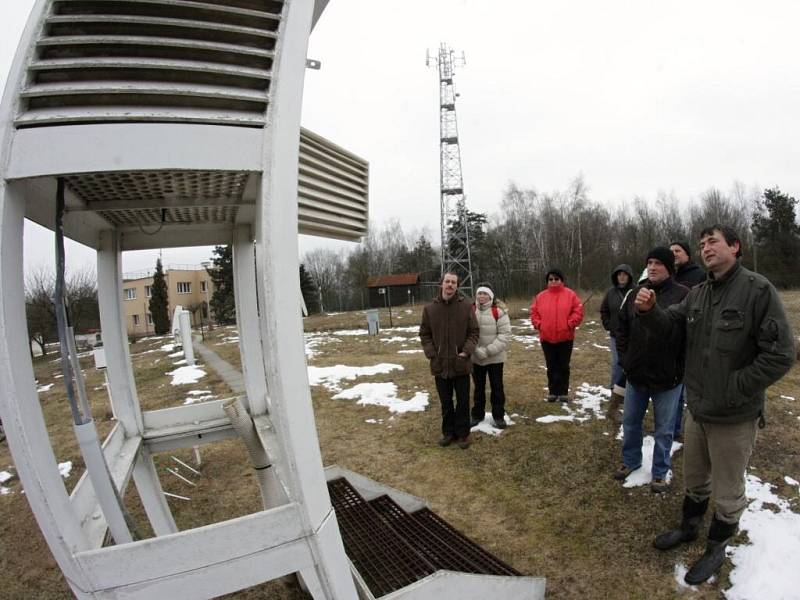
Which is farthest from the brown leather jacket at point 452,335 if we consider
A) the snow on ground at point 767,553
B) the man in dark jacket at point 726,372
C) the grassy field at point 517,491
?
the snow on ground at point 767,553

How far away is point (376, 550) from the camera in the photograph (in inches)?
106

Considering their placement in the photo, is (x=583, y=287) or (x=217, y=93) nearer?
(x=217, y=93)

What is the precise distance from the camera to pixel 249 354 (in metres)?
2.93

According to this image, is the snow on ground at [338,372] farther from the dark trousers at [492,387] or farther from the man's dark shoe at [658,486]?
the man's dark shoe at [658,486]

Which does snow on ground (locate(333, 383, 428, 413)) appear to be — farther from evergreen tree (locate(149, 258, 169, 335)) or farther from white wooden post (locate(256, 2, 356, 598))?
evergreen tree (locate(149, 258, 169, 335))

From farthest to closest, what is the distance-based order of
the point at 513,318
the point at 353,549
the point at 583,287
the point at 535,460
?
the point at 583,287, the point at 513,318, the point at 535,460, the point at 353,549

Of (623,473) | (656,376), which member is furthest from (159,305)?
(656,376)

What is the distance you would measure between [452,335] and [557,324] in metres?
1.76

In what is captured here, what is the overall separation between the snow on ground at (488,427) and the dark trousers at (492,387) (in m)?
0.09

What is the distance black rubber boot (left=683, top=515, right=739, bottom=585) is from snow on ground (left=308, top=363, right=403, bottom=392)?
19.0ft

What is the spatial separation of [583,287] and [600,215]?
41.4 ft

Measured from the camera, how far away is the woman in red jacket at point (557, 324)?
5.35 m

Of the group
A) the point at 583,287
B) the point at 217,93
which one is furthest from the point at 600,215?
the point at 217,93

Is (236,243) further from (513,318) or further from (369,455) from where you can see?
(513,318)
